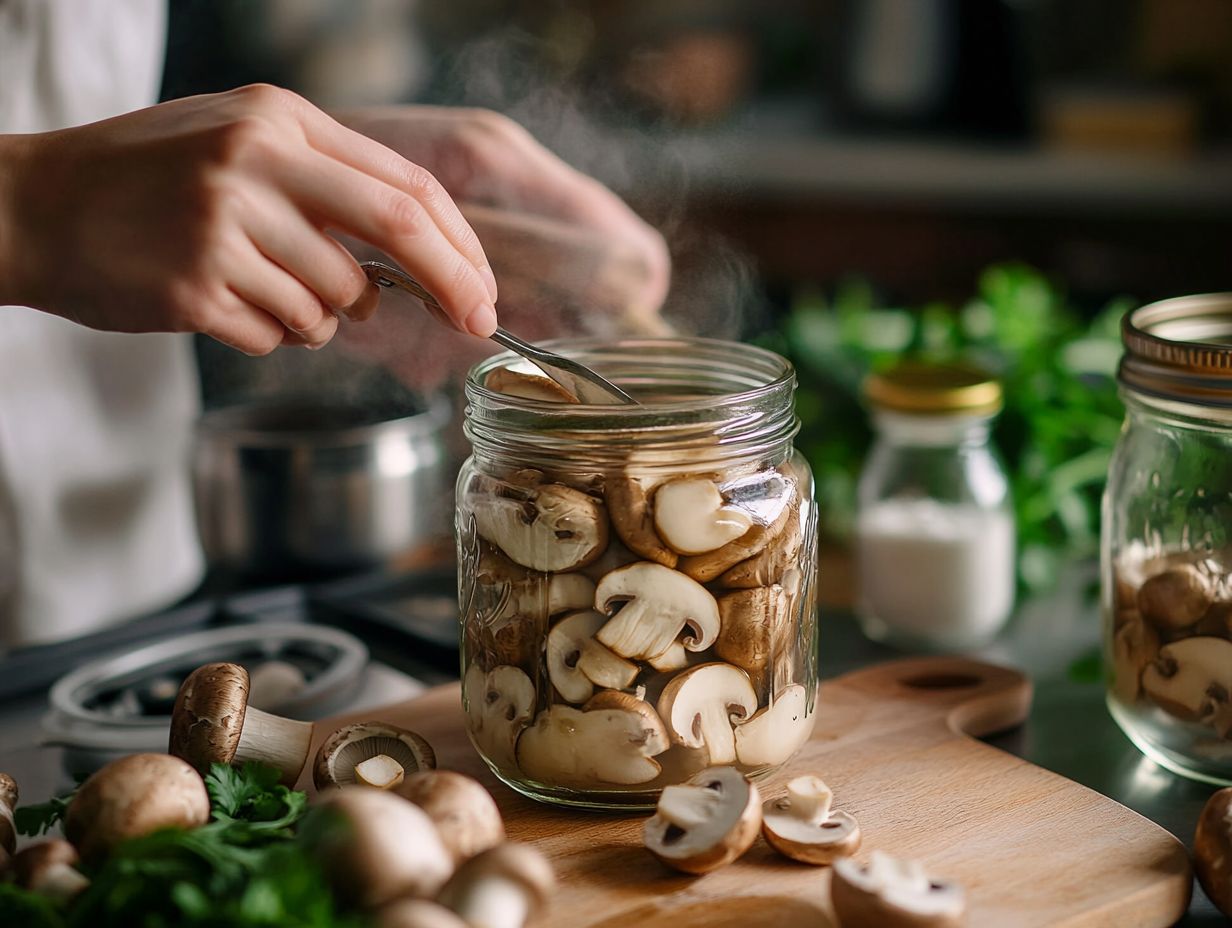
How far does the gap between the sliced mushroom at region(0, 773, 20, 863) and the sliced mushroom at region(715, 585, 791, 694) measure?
18.1 inches

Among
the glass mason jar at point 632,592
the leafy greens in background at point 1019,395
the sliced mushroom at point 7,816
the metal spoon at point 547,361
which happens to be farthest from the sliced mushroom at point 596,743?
the leafy greens in background at point 1019,395

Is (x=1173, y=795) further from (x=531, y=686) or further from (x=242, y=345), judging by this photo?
(x=242, y=345)

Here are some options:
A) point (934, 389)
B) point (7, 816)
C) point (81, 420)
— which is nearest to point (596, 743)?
point (7, 816)

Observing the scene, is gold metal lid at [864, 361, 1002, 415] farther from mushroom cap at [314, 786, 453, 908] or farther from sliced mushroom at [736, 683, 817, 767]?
mushroom cap at [314, 786, 453, 908]

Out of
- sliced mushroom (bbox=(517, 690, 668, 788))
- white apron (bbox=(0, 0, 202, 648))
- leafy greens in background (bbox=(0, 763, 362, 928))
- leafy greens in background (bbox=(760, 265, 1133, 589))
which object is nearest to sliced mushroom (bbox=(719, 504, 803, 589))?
sliced mushroom (bbox=(517, 690, 668, 788))

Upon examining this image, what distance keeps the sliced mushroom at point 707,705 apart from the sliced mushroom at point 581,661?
0.10ft

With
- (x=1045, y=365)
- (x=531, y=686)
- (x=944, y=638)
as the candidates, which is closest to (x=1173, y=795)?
(x=944, y=638)

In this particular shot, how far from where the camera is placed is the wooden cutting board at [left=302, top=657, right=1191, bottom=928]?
2.48 feet

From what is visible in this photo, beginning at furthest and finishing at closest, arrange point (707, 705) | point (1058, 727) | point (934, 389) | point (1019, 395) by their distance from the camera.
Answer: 1. point (1019, 395)
2. point (934, 389)
3. point (1058, 727)
4. point (707, 705)

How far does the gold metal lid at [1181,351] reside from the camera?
88 centimetres

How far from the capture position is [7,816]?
0.81 meters

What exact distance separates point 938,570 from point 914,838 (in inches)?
18.8

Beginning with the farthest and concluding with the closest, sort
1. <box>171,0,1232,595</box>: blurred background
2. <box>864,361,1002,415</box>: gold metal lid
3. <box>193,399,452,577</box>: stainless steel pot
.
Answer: <box>171,0,1232,595</box>: blurred background
<box>193,399,452,577</box>: stainless steel pot
<box>864,361,1002,415</box>: gold metal lid

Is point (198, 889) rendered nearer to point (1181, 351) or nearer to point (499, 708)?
point (499, 708)
